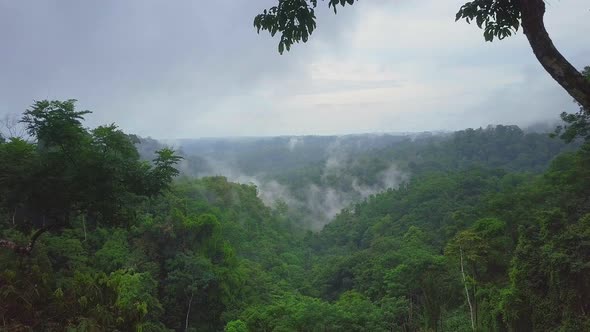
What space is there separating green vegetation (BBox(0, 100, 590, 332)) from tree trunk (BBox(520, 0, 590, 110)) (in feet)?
21.0

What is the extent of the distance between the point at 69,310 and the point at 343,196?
7792 cm

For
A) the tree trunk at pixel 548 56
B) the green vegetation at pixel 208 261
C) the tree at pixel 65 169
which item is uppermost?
the tree trunk at pixel 548 56

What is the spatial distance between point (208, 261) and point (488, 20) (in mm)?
19858

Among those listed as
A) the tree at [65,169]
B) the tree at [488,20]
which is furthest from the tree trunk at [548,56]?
the tree at [65,169]

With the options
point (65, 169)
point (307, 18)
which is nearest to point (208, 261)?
point (65, 169)

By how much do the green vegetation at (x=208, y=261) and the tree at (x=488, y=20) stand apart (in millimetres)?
5100

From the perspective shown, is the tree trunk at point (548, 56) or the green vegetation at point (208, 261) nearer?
the tree trunk at point (548, 56)

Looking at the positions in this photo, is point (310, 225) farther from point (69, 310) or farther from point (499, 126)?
point (69, 310)

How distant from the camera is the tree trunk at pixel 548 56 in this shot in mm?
2338

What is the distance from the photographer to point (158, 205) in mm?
23469

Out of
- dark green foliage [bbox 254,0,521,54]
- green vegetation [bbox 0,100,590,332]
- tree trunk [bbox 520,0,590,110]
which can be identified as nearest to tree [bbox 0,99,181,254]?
green vegetation [bbox 0,100,590,332]

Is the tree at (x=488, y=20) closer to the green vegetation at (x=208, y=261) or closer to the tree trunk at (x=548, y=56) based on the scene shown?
the tree trunk at (x=548, y=56)

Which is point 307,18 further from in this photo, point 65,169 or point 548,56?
point 65,169

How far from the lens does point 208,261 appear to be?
2091 centimetres
